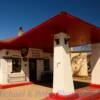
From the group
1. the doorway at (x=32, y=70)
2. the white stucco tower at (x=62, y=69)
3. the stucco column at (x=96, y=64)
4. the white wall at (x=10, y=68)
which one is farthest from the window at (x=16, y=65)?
the white stucco tower at (x=62, y=69)

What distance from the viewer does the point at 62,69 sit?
28.0 feet

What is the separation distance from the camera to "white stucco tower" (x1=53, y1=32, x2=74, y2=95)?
27.9 feet

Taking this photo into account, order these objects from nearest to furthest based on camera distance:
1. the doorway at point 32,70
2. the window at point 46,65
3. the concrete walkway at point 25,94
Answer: the concrete walkway at point 25,94
the doorway at point 32,70
the window at point 46,65

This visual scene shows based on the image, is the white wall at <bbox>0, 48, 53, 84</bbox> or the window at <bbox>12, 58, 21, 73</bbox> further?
the window at <bbox>12, 58, 21, 73</bbox>

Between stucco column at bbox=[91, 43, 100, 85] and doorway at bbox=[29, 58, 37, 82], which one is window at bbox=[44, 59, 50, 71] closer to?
doorway at bbox=[29, 58, 37, 82]

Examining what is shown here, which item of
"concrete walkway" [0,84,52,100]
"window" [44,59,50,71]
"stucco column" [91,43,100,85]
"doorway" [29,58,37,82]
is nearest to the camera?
"concrete walkway" [0,84,52,100]

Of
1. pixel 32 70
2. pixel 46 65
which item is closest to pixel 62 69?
pixel 32 70

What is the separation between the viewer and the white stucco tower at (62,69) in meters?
8.50

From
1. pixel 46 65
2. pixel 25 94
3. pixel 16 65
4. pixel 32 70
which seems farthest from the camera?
pixel 46 65

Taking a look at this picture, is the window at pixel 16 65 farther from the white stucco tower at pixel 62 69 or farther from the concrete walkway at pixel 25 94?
the white stucco tower at pixel 62 69

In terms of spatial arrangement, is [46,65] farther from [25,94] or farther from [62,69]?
[62,69]

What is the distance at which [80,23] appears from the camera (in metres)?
8.03

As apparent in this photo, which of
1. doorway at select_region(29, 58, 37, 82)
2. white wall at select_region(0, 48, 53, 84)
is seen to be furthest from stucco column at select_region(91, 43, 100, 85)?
doorway at select_region(29, 58, 37, 82)

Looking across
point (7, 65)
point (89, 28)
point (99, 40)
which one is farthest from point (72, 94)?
point (7, 65)
